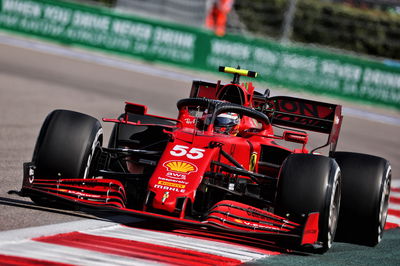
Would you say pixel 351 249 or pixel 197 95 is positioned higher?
pixel 197 95

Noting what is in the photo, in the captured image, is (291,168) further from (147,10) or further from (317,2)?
(317,2)

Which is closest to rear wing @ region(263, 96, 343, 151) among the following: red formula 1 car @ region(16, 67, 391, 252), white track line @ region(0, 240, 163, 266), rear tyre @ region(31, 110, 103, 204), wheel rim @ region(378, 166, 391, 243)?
red formula 1 car @ region(16, 67, 391, 252)

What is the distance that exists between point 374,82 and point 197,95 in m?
15.5

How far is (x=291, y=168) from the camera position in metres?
7.01

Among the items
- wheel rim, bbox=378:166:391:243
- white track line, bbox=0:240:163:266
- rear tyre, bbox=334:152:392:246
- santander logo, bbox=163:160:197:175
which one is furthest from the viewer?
wheel rim, bbox=378:166:391:243

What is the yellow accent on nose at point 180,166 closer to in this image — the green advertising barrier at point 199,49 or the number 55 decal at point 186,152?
the number 55 decal at point 186,152

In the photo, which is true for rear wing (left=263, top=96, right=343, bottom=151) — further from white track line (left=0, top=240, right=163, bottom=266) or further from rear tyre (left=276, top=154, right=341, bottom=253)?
white track line (left=0, top=240, right=163, bottom=266)

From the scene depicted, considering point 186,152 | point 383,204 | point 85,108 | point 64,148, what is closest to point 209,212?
point 186,152

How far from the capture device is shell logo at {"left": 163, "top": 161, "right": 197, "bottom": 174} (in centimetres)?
705

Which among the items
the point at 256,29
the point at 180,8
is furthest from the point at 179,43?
the point at 256,29

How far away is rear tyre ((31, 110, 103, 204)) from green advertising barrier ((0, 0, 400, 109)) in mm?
15992

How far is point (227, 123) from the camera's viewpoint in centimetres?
827

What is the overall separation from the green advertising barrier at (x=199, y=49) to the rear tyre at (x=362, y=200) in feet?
50.6

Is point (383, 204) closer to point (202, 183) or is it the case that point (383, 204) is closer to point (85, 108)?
point (202, 183)
